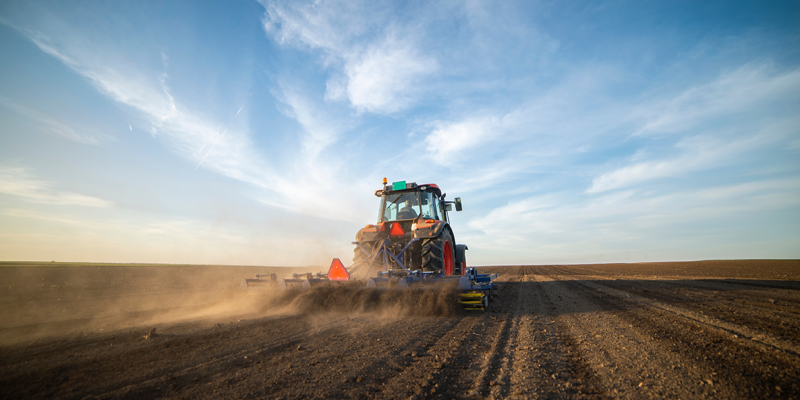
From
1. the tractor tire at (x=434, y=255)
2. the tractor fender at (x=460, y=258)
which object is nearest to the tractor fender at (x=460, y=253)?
the tractor fender at (x=460, y=258)

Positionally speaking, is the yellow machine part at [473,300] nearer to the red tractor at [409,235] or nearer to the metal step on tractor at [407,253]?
the metal step on tractor at [407,253]

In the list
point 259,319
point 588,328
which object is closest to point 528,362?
point 588,328

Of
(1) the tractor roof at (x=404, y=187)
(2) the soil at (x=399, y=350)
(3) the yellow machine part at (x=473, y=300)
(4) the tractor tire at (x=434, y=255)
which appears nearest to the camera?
(2) the soil at (x=399, y=350)

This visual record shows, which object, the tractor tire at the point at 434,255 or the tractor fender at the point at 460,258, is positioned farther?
the tractor fender at the point at 460,258

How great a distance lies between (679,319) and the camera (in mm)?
5020

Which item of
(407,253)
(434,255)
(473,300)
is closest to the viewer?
(473,300)

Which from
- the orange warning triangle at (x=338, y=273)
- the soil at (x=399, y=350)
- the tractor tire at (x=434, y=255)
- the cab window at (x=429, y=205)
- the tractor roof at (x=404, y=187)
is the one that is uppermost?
the tractor roof at (x=404, y=187)

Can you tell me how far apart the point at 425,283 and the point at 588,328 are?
276cm

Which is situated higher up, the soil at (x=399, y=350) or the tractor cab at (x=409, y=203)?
the tractor cab at (x=409, y=203)

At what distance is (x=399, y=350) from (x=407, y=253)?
432 centimetres

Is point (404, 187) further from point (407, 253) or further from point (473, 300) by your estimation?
point (473, 300)

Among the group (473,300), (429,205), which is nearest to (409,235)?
(429,205)

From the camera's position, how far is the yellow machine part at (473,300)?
6059 mm

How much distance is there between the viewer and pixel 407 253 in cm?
787
